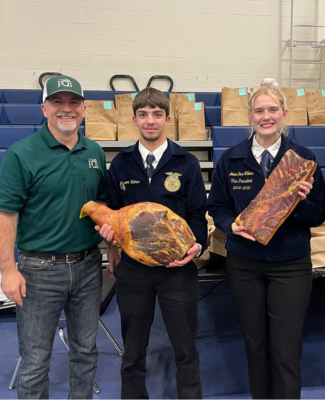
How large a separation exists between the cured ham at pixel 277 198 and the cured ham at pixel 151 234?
0.86 feet

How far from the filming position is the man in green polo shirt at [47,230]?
120cm

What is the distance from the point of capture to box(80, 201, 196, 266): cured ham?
121cm

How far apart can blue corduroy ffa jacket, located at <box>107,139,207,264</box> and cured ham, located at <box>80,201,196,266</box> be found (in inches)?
5.5

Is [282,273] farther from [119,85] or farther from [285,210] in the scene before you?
[119,85]

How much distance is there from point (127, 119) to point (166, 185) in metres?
2.48

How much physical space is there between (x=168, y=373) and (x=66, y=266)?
1.05 m

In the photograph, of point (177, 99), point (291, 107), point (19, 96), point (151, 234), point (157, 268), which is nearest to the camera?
point (151, 234)

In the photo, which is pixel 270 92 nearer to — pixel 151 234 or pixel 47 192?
pixel 151 234

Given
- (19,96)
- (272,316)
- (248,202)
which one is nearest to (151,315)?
(272,316)

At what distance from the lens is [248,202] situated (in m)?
1.36

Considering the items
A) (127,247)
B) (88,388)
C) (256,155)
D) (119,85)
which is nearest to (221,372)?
(88,388)

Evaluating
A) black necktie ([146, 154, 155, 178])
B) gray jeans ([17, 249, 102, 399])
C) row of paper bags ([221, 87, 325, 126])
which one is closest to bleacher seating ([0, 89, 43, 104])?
row of paper bags ([221, 87, 325, 126])

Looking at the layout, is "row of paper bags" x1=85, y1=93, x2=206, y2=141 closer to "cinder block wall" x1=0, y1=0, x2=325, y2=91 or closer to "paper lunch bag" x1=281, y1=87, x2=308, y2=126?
"paper lunch bag" x1=281, y1=87, x2=308, y2=126

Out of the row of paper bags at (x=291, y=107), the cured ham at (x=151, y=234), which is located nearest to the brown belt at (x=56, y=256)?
the cured ham at (x=151, y=234)
